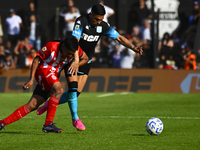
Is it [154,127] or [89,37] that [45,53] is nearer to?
[89,37]

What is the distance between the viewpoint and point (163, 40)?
648 inches

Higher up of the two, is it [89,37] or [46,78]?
[89,37]

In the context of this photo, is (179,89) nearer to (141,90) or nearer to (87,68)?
(141,90)

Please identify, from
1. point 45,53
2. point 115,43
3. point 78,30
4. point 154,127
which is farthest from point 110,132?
point 115,43

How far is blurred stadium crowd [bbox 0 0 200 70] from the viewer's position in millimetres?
16469

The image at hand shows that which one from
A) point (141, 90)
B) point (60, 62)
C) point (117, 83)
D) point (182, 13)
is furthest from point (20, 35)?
point (60, 62)

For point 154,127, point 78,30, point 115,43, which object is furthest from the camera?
point 115,43

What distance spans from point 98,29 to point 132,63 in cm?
911

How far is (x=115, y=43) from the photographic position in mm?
16609

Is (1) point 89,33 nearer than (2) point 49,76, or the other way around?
(2) point 49,76

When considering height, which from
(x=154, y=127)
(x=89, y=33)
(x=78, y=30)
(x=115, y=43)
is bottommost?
(x=115, y=43)

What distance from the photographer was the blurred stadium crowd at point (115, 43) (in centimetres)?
1647

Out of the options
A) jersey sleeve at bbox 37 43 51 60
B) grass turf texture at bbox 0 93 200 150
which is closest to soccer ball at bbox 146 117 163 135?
grass turf texture at bbox 0 93 200 150

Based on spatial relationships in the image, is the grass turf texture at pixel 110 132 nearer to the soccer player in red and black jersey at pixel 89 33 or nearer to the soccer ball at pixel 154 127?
the soccer ball at pixel 154 127
